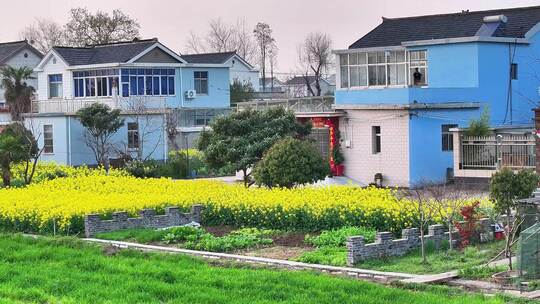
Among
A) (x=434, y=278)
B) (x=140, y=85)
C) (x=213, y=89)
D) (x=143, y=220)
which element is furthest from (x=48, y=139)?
(x=434, y=278)

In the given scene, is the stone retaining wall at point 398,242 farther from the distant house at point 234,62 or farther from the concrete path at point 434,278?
the distant house at point 234,62

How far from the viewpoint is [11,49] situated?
59281 millimetres

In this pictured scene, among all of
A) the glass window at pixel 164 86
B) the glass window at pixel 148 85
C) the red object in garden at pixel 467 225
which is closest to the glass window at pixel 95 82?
the glass window at pixel 148 85

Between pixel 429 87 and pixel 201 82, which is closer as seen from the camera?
pixel 429 87

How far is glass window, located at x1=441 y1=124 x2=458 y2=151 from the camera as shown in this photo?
32.7 metres

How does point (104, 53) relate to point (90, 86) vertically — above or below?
above

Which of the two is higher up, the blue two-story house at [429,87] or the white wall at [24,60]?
the white wall at [24,60]

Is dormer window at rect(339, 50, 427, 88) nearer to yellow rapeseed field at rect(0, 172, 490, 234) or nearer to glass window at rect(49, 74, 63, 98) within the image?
yellow rapeseed field at rect(0, 172, 490, 234)

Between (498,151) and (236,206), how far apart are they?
1126 centimetres

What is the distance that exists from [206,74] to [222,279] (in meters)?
34.6

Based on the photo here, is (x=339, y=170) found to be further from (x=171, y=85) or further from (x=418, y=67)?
(x=171, y=85)

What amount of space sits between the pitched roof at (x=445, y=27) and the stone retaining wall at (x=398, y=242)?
1614 cm

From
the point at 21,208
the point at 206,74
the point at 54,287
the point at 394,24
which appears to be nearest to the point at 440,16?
the point at 394,24

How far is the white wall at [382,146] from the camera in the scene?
32.0m
